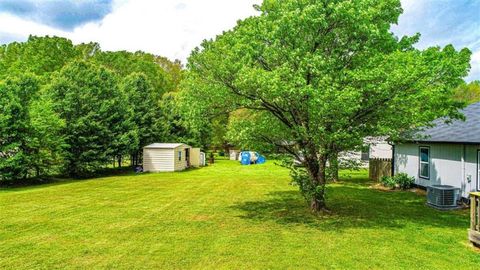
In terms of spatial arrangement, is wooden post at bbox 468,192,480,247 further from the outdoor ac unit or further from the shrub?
the shrub

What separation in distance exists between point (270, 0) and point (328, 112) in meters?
3.94

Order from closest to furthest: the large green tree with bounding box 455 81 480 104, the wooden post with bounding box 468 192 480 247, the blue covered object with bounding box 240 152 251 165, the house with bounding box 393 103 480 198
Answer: the wooden post with bounding box 468 192 480 247
the house with bounding box 393 103 480 198
the blue covered object with bounding box 240 152 251 165
the large green tree with bounding box 455 81 480 104

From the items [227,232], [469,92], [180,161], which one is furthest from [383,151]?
[469,92]

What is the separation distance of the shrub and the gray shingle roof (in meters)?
2.49

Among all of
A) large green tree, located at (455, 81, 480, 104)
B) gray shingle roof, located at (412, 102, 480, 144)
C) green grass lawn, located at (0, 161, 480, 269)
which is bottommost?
green grass lawn, located at (0, 161, 480, 269)

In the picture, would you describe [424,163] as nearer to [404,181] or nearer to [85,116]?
[404,181]

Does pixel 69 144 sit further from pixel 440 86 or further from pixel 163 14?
pixel 440 86

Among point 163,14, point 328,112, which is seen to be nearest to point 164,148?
point 163,14

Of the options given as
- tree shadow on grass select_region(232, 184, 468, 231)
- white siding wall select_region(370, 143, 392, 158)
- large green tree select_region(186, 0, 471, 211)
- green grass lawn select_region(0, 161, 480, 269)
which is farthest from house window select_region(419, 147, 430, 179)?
white siding wall select_region(370, 143, 392, 158)

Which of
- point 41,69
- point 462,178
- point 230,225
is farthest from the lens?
point 41,69

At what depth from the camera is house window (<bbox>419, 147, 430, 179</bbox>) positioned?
16125 millimetres

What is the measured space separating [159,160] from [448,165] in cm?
2063

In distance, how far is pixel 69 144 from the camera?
2339cm

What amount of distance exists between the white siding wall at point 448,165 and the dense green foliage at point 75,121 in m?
12.4
